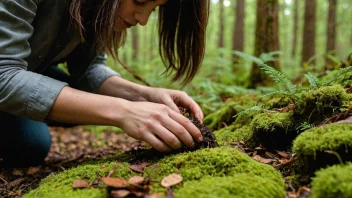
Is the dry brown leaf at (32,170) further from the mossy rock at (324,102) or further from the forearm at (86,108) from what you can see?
the mossy rock at (324,102)

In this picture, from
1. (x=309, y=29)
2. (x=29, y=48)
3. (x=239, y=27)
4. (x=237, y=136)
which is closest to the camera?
(x=29, y=48)

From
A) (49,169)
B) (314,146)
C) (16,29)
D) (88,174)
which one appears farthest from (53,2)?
(314,146)

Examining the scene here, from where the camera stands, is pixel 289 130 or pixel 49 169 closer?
pixel 289 130

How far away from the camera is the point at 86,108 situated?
1.88 metres

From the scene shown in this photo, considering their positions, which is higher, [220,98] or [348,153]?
[348,153]

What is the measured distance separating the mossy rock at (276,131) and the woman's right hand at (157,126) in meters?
0.50

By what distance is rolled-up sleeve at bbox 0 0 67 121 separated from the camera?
187 cm

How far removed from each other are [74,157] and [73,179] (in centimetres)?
171

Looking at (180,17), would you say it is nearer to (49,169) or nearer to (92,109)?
(92,109)

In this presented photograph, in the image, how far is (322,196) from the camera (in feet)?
3.95

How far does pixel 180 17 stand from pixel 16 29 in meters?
1.24

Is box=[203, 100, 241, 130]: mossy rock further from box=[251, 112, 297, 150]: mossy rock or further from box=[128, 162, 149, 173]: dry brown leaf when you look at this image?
box=[128, 162, 149, 173]: dry brown leaf

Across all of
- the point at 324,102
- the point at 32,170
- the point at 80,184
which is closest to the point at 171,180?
the point at 80,184

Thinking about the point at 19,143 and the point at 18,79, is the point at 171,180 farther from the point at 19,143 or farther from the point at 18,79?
the point at 19,143
